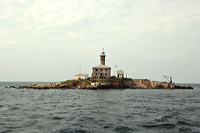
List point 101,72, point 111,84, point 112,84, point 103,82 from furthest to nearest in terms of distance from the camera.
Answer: point 101,72
point 112,84
point 111,84
point 103,82

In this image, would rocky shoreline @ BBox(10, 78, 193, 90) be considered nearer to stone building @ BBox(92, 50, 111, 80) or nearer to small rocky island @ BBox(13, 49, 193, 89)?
small rocky island @ BBox(13, 49, 193, 89)

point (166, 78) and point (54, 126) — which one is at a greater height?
point (166, 78)

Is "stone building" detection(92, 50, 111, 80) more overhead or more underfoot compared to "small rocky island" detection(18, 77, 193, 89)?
more overhead

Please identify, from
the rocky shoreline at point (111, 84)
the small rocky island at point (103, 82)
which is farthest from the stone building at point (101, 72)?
the rocky shoreline at point (111, 84)

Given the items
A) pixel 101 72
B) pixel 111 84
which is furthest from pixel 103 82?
pixel 101 72

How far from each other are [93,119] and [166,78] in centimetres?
12622

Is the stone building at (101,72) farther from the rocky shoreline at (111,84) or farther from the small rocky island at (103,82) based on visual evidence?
the rocky shoreline at (111,84)

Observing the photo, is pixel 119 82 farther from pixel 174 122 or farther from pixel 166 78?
pixel 174 122

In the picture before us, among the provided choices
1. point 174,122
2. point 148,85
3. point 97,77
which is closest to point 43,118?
point 174,122

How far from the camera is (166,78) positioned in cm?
14762

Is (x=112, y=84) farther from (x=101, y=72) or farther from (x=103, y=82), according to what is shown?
(x=101, y=72)

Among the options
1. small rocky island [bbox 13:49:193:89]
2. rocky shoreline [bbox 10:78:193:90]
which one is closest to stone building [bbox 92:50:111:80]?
small rocky island [bbox 13:49:193:89]

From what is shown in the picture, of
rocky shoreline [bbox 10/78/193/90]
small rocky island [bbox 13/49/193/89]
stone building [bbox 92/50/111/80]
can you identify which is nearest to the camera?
rocky shoreline [bbox 10/78/193/90]

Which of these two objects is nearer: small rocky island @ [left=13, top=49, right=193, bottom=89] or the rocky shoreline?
the rocky shoreline
